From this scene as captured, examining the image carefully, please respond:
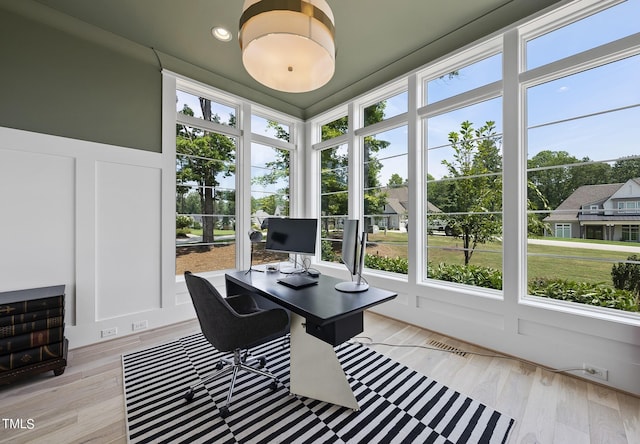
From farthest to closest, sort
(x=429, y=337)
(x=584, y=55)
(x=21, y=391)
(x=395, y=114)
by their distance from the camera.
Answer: (x=395, y=114) → (x=429, y=337) → (x=584, y=55) → (x=21, y=391)

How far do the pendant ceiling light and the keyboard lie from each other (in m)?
1.46

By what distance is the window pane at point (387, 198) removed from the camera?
3416 millimetres

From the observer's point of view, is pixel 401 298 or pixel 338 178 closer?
pixel 401 298

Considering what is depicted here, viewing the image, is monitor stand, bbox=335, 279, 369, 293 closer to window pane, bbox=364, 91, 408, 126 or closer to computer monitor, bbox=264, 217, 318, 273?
computer monitor, bbox=264, 217, 318, 273

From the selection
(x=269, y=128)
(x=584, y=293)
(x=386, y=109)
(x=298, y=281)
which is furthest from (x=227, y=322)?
(x=269, y=128)

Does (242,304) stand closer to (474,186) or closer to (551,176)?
(474,186)

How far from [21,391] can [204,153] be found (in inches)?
111

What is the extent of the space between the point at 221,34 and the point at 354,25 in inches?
55.7

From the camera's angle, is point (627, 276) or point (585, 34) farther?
point (585, 34)

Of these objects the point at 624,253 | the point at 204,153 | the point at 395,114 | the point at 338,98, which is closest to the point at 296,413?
the point at 624,253

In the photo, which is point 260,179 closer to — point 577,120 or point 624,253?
point 577,120

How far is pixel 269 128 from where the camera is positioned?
A: 4316 mm

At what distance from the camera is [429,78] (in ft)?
10.4

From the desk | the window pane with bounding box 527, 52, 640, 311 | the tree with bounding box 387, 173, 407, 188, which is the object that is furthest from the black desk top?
the tree with bounding box 387, 173, 407, 188
